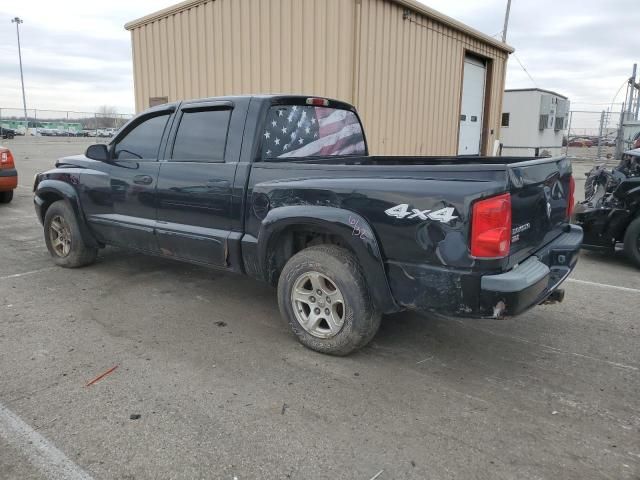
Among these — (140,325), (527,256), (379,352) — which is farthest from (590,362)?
(140,325)

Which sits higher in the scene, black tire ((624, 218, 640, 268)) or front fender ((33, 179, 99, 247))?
front fender ((33, 179, 99, 247))

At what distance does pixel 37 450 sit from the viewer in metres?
2.47

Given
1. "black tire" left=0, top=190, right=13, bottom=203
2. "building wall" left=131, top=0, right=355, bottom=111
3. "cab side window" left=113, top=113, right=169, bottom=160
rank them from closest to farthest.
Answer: "cab side window" left=113, top=113, right=169, bottom=160
"building wall" left=131, top=0, right=355, bottom=111
"black tire" left=0, top=190, right=13, bottom=203

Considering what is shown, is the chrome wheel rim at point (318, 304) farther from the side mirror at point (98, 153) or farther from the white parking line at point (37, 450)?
the side mirror at point (98, 153)

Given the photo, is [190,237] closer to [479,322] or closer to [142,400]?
[142,400]

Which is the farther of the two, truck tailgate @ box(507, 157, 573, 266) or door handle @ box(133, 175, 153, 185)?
door handle @ box(133, 175, 153, 185)

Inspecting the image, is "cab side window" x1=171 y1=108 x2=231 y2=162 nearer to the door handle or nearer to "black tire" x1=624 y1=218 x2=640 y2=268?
the door handle

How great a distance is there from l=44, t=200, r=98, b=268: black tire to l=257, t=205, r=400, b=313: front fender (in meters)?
2.92

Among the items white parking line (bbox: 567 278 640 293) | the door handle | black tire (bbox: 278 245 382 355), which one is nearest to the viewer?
black tire (bbox: 278 245 382 355)

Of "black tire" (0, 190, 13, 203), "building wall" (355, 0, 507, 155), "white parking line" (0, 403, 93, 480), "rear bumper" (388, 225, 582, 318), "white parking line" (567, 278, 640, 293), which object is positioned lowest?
"white parking line" (0, 403, 93, 480)

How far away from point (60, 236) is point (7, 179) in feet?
15.9

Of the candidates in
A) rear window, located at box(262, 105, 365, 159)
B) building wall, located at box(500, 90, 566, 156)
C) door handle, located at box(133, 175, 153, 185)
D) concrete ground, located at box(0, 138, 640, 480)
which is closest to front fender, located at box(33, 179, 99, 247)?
concrete ground, located at box(0, 138, 640, 480)

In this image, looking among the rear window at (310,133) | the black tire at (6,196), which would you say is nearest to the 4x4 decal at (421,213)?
the rear window at (310,133)

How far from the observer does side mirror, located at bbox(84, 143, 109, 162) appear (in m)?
4.92
